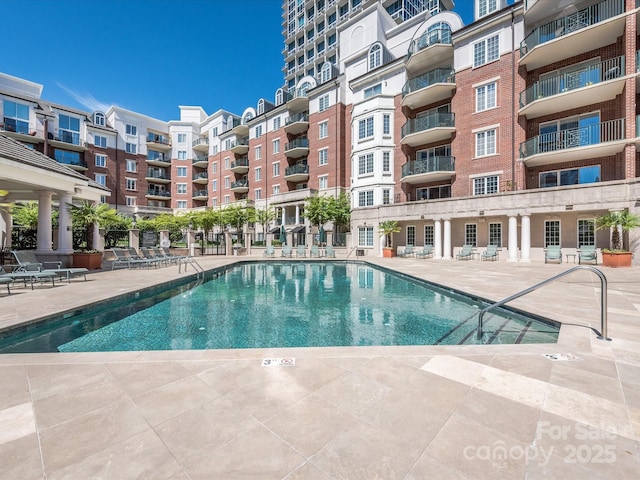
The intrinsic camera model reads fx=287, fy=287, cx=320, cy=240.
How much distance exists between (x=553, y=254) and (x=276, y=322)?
18.9 m

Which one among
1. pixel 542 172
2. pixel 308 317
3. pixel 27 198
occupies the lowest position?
pixel 308 317

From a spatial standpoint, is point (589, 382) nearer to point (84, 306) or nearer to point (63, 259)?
point (84, 306)

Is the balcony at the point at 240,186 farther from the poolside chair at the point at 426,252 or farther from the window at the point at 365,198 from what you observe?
the poolside chair at the point at 426,252

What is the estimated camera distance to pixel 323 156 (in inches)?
1276

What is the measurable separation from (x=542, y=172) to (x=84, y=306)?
25.4 meters

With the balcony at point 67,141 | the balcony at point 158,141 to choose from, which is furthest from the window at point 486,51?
the balcony at point 67,141

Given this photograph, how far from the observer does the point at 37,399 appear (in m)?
2.94

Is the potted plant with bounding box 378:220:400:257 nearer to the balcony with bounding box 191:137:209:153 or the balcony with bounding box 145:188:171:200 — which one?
the balcony with bounding box 191:137:209:153

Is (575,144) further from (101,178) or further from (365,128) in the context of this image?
(101,178)

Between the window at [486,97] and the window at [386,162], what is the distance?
776cm

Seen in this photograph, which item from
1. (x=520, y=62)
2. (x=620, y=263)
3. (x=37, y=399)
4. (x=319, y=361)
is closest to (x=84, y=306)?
(x=37, y=399)

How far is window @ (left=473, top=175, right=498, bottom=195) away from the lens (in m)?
21.1

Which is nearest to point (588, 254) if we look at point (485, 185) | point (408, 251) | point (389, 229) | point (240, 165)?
point (485, 185)

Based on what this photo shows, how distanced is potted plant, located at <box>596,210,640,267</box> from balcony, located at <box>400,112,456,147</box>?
11.8 metres
